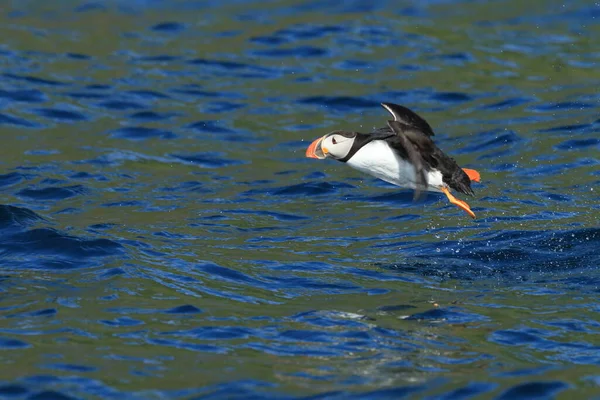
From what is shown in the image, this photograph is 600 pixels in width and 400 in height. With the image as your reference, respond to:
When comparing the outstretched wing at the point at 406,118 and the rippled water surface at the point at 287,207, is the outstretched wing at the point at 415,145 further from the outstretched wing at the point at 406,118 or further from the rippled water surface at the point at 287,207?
the rippled water surface at the point at 287,207

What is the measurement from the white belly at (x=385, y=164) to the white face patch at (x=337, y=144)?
9 cm

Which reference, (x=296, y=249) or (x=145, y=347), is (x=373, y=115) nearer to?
(x=296, y=249)

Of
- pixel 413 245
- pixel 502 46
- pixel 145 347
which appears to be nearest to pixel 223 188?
pixel 413 245

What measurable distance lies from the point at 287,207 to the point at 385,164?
3.24 meters

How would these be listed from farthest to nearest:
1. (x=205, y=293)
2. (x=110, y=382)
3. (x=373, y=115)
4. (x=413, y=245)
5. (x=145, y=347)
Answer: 1. (x=373, y=115)
2. (x=413, y=245)
3. (x=205, y=293)
4. (x=145, y=347)
5. (x=110, y=382)

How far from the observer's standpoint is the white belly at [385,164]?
827 centimetres

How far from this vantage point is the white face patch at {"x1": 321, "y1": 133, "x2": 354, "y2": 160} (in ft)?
27.3

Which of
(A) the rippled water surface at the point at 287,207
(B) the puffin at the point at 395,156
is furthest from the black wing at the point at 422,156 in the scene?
(A) the rippled water surface at the point at 287,207

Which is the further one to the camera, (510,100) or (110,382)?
(510,100)

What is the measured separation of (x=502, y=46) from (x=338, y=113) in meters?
3.73

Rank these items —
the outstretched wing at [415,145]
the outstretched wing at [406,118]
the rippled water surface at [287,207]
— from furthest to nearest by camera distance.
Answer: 1. the outstretched wing at [406,118]
2. the outstretched wing at [415,145]
3. the rippled water surface at [287,207]

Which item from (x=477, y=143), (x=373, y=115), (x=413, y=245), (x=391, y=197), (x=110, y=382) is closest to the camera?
(x=110, y=382)

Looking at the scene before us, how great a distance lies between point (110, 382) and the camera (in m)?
6.55

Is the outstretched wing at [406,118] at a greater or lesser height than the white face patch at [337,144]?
greater
